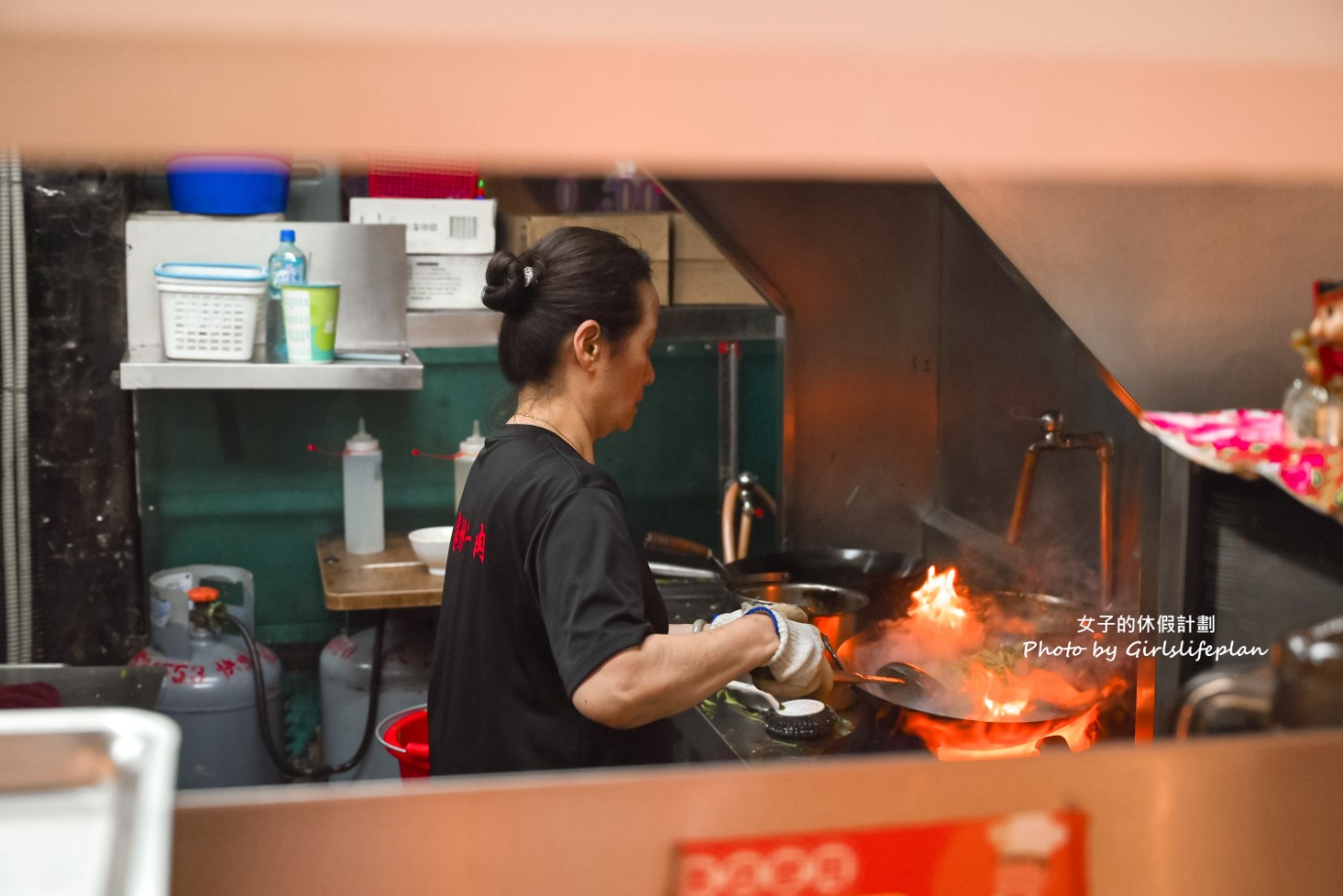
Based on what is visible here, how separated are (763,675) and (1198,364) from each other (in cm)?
92

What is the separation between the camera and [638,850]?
66 centimetres

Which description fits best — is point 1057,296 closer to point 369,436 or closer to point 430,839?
point 430,839

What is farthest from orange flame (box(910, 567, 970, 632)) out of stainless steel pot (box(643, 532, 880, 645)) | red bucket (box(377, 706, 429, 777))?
red bucket (box(377, 706, 429, 777))

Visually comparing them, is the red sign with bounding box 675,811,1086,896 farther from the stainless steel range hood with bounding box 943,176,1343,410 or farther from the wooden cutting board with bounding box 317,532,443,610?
the wooden cutting board with bounding box 317,532,443,610

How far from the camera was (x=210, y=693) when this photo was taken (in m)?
3.31

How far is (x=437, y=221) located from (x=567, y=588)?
8.13 ft


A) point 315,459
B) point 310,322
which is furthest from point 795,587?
point 315,459

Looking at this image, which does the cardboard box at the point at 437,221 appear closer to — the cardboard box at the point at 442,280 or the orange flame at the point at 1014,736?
the cardboard box at the point at 442,280

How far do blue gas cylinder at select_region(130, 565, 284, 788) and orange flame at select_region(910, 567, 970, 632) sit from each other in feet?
6.21

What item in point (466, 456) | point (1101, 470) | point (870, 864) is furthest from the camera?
point (466, 456)

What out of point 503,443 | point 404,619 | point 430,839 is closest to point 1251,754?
point 430,839

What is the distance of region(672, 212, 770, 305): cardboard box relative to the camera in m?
3.81

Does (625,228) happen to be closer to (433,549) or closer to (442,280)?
(442,280)

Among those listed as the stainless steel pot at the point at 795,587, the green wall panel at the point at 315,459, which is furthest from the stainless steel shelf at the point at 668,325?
the stainless steel pot at the point at 795,587
